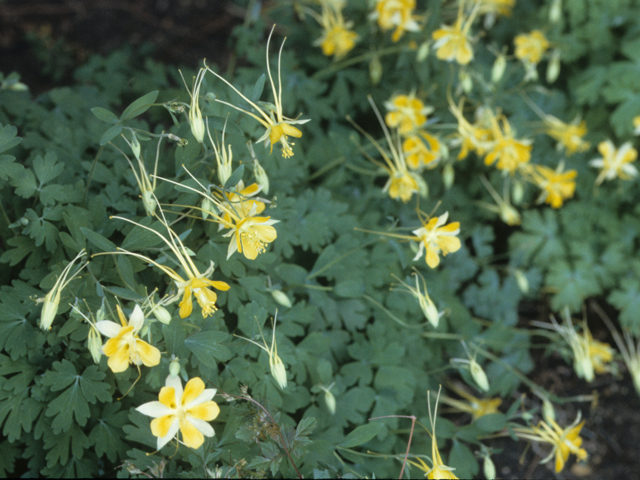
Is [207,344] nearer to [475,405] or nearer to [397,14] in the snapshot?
[475,405]

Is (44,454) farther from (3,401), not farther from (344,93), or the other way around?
(344,93)

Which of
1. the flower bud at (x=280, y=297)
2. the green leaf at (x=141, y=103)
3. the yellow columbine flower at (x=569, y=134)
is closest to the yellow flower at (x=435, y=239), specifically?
the flower bud at (x=280, y=297)

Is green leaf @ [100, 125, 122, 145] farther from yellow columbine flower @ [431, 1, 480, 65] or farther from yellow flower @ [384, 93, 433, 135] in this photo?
yellow columbine flower @ [431, 1, 480, 65]

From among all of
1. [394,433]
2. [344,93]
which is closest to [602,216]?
[344,93]

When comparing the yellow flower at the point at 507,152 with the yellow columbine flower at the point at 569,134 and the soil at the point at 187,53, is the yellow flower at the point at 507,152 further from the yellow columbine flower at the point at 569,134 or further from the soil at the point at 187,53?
the soil at the point at 187,53

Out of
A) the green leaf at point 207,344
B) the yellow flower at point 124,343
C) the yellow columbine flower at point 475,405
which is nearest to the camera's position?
the yellow flower at point 124,343

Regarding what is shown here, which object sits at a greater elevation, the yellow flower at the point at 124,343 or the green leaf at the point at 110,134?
the green leaf at the point at 110,134

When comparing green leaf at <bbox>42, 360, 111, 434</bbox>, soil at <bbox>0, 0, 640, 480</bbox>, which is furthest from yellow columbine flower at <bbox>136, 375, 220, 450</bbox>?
soil at <bbox>0, 0, 640, 480</bbox>
